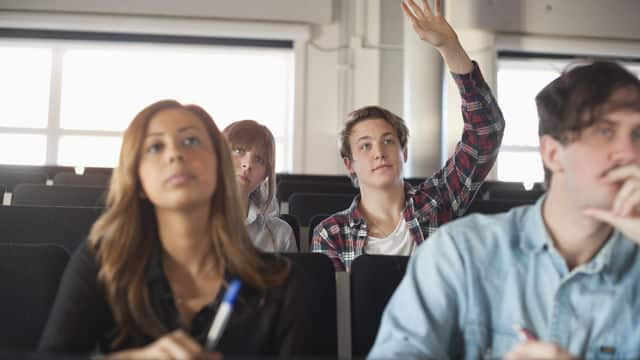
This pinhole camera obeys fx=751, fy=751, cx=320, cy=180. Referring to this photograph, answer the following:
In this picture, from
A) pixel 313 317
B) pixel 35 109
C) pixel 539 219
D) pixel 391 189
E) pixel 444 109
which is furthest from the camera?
pixel 35 109

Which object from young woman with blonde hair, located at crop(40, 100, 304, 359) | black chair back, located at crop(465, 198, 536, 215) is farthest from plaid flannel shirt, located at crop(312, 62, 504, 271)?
young woman with blonde hair, located at crop(40, 100, 304, 359)

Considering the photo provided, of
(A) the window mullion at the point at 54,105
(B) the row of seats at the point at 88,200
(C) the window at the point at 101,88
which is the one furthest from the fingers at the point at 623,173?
(A) the window mullion at the point at 54,105

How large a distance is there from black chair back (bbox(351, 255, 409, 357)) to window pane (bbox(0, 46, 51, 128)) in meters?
5.97

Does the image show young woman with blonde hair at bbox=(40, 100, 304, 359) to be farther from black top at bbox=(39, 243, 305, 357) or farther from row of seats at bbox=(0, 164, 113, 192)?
row of seats at bbox=(0, 164, 113, 192)

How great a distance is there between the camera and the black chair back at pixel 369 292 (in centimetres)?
177

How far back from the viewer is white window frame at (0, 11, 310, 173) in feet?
22.4

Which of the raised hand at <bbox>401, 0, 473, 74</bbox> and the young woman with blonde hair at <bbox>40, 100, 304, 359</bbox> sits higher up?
the raised hand at <bbox>401, 0, 473, 74</bbox>

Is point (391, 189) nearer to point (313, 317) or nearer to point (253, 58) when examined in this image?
point (313, 317)

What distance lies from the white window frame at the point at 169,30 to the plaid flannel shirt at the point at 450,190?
4358 mm

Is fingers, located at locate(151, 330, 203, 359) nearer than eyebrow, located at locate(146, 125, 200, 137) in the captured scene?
Yes

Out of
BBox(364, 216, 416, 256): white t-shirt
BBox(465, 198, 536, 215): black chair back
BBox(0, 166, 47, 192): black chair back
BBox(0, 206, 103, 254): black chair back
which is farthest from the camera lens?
BBox(0, 166, 47, 192): black chair back

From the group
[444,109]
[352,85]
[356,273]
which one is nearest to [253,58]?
[352,85]

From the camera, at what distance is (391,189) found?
256 centimetres

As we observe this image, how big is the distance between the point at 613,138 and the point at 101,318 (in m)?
1.03
